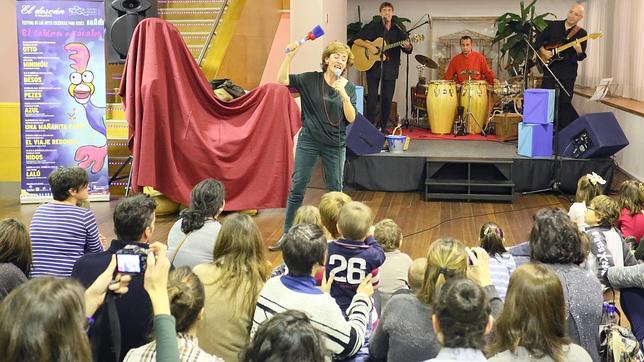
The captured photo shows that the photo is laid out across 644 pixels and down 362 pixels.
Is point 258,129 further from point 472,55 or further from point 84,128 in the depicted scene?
point 472,55

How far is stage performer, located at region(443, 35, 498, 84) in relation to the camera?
35.0 ft

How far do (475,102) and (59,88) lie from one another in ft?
17.5

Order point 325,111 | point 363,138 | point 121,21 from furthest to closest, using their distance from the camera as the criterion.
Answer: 1. point 363,138
2. point 121,21
3. point 325,111

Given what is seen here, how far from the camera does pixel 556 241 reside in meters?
2.88

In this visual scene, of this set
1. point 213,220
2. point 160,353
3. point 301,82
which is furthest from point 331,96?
point 160,353

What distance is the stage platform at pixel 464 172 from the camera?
24.0 ft

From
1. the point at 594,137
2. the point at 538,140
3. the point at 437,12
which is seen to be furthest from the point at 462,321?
the point at 437,12

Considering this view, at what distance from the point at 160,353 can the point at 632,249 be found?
120 inches

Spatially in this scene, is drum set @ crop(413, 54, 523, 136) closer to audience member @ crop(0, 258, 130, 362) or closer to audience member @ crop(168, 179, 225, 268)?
audience member @ crop(168, 179, 225, 268)

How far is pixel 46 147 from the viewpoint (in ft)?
22.8

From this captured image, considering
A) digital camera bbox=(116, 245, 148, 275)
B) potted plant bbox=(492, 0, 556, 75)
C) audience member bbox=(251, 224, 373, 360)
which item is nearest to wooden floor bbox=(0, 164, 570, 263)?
audience member bbox=(251, 224, 373, 360)

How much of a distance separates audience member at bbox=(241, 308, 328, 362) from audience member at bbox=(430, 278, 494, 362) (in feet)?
1.63

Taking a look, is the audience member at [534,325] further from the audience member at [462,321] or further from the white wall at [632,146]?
the white wall at [632,146]

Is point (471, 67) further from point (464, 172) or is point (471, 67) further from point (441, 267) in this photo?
point (441, 267)
